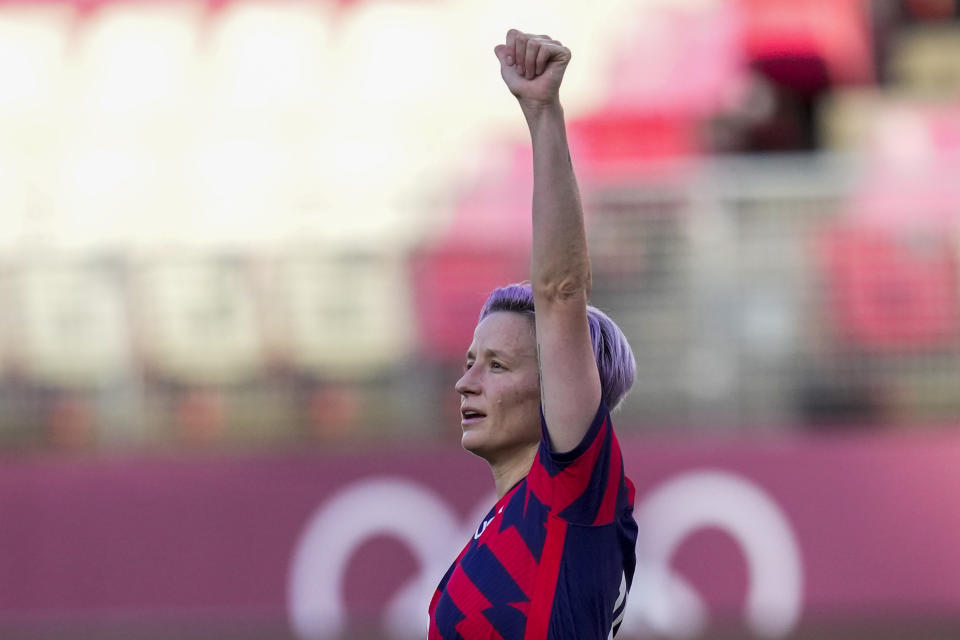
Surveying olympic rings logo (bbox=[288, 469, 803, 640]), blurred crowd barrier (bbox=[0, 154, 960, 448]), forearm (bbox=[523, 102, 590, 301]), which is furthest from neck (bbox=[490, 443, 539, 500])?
blurred crowd barrier (bbox=[0, 154, 960, 448])

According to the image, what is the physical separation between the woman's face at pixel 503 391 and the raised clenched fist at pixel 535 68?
1.31 feet

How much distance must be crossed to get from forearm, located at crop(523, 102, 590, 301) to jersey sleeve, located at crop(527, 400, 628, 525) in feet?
0.60

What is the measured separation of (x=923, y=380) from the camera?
21.4 feet

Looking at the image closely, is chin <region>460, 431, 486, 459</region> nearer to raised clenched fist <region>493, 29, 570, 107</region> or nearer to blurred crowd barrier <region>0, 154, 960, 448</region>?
raised clenched fist <region>493, 29, 570, 107</region>

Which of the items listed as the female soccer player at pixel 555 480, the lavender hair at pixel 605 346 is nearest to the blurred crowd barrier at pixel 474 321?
the lavender hair at pixel 605 346

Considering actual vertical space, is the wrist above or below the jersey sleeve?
above

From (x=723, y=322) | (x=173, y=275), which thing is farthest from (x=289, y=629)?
(x=723, y=322)

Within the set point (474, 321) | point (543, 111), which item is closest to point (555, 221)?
point (543, 111)

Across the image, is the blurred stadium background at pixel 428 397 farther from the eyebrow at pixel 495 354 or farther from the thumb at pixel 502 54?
the thumb at pixel 502 54

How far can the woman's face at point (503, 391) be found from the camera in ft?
8.02

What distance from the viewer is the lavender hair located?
2.39 m

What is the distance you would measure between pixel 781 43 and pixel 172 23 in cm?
403

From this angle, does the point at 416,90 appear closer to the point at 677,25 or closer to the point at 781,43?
the point at 677,25

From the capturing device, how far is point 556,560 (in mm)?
2262
